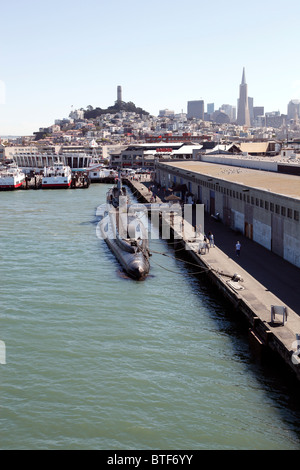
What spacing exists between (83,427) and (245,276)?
16.6 metres

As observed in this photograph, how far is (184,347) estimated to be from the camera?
82.7 feet

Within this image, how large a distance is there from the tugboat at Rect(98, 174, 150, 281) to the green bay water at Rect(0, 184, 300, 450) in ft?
3.32

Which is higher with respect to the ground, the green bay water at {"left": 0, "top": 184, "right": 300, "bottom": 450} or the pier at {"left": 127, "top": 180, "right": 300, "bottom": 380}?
the pier at {"left": 127, "top": 180, "right": 300, "bottom": 380}

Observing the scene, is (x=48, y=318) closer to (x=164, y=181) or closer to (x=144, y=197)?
(x=144, y=197)

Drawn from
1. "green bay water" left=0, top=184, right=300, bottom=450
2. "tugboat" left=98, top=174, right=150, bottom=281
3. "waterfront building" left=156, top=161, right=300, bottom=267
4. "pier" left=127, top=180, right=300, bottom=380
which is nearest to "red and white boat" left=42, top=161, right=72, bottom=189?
"tugboat" left=98, top=174, right=150, bottom=281

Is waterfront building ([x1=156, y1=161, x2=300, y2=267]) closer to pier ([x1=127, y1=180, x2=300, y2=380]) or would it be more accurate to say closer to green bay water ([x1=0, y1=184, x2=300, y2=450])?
pier ([x1=127, y1=180, x2=300, y2=380])

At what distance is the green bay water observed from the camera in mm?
18062

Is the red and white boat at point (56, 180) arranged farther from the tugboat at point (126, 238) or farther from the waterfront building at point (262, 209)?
the waterfront building at point (262, 209)

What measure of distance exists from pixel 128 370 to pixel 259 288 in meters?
10.2

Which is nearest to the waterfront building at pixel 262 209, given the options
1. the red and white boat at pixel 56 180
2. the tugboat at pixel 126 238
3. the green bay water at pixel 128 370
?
the green bay water at pixel 128 370

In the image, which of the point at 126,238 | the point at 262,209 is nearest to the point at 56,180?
the point at 126,238

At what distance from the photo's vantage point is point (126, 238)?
153ft
